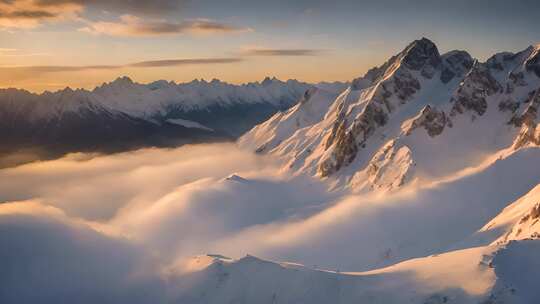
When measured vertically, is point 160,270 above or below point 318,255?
above

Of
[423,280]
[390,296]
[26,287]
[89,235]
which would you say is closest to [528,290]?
[423,280]

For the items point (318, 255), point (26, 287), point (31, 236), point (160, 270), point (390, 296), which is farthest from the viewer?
point (318, 255)

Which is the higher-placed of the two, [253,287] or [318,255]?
[253,287]

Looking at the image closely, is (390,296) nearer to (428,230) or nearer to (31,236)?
(428,230)

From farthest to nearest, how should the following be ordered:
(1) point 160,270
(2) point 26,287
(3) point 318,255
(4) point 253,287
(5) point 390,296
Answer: (3) point 318,255 → (1) point 160,270 → (2) point 26,287 → (4) point 253,287 → (5) point 390,296

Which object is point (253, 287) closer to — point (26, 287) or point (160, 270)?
point (160, 270)

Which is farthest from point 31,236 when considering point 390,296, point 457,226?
point 457,226

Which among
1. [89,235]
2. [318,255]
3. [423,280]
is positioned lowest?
[318,255]

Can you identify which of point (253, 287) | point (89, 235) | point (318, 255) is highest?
point (253, 287)

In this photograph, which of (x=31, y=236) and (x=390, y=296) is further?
(x=31, y=236)
